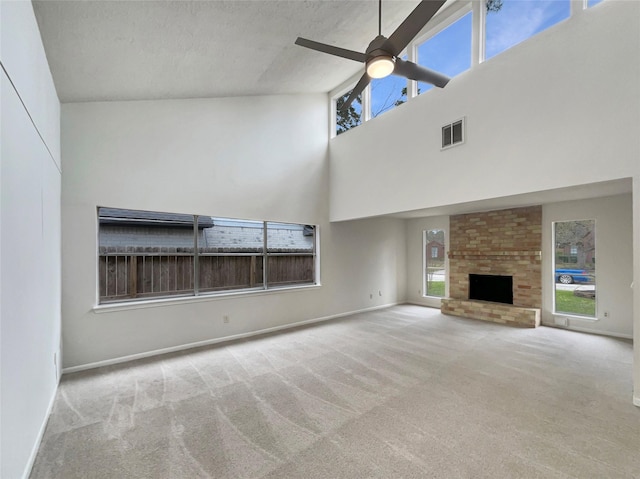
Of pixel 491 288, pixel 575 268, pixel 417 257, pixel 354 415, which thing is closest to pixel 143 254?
pixel 354 415

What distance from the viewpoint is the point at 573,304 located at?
507 centimetres

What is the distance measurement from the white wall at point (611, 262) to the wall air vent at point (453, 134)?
271 centimetres

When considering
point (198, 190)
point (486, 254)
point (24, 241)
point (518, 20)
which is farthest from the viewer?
point (486, 254)

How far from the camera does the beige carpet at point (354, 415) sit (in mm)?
1954

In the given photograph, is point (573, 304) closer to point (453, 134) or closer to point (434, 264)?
point (434, 264)

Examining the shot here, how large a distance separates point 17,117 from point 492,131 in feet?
15.0

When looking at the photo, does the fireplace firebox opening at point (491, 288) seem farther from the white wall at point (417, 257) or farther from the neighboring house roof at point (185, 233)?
the neighboring house roof at point (185, 233)

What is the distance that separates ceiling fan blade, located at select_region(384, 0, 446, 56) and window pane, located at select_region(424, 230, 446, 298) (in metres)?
5.39

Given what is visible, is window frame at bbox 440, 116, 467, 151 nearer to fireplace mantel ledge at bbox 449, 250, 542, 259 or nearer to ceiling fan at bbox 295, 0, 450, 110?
ceiling fan at bbox 295, 0, 450, 110

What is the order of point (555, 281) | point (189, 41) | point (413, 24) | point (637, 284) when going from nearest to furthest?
point (413, 24)
point (637, 284)
point (189, 41)
point (555, 281)

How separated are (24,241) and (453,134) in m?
4.68

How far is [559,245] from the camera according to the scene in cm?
523

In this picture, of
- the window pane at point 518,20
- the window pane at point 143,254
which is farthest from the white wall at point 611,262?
the window pane at point 143,254

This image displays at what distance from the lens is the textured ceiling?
2.24 metres
